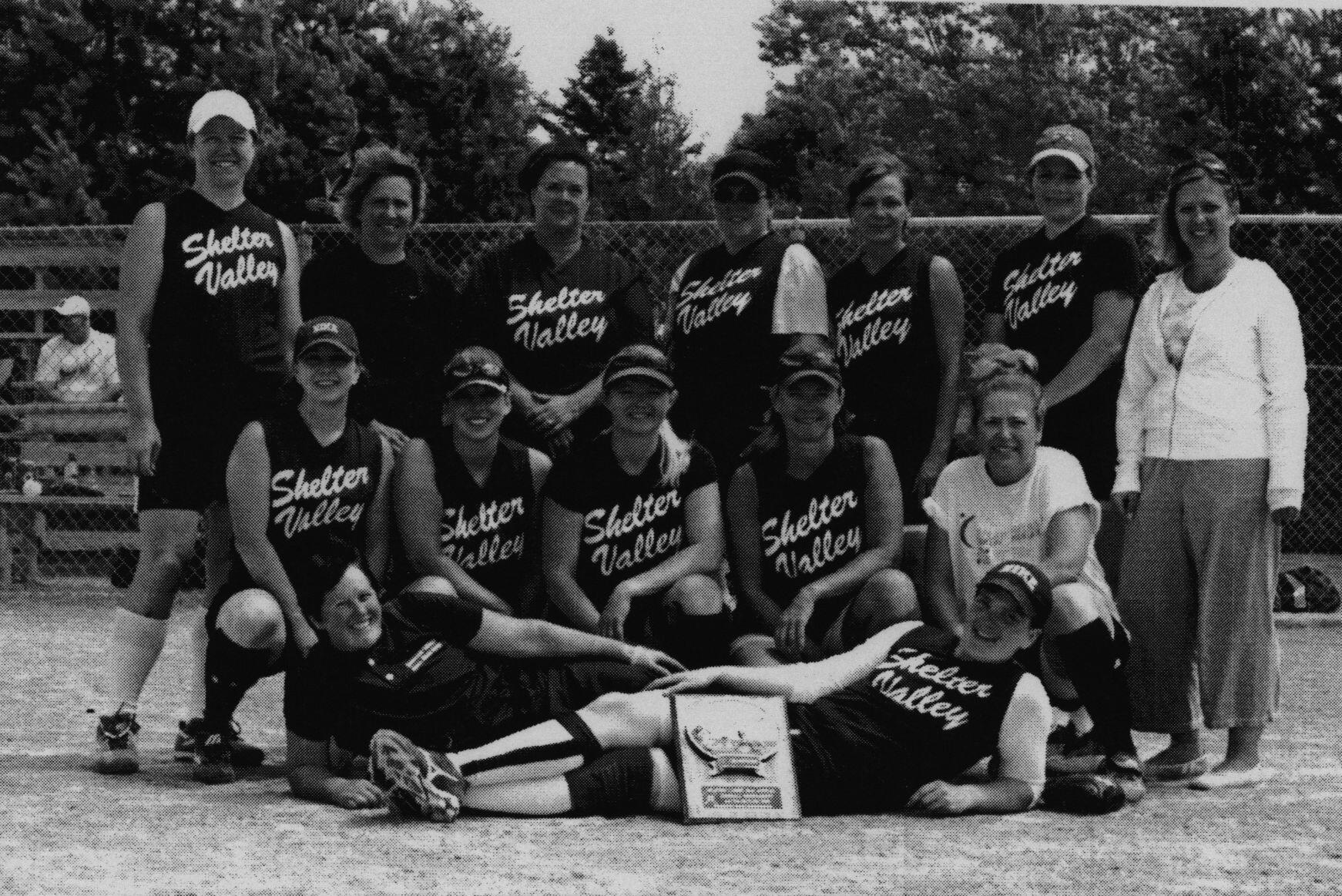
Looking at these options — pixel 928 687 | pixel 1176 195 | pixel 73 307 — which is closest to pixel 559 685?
pixel 928 687

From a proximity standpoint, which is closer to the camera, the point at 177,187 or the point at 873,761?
the point at 873,761

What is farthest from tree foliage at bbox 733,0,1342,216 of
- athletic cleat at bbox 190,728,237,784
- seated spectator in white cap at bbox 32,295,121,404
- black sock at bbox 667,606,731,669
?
athletic cleat at bbox 190,728,237,784

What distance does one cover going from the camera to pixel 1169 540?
16.1 feet

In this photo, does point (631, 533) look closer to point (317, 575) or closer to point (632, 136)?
point (317, 575)

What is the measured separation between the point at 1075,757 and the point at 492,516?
1.88 meters

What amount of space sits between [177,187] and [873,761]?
8.50m

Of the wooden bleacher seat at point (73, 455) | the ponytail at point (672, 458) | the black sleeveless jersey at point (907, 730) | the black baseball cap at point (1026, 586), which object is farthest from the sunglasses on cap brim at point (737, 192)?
the wooden bleacher seat at point (73, 455)

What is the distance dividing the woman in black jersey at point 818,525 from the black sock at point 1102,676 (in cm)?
52

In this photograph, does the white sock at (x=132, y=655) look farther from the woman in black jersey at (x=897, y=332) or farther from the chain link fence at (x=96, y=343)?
the chain link fence at (x=96, y=343)

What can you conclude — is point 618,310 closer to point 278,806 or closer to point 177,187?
point 278,806

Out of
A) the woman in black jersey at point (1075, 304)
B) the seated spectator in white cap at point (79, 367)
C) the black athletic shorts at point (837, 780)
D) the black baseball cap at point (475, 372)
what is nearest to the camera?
the black athletic shorts at point (837, 780)

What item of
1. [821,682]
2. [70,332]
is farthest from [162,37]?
[821,682]

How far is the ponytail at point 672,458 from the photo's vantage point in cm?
500

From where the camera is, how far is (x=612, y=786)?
4238mm
